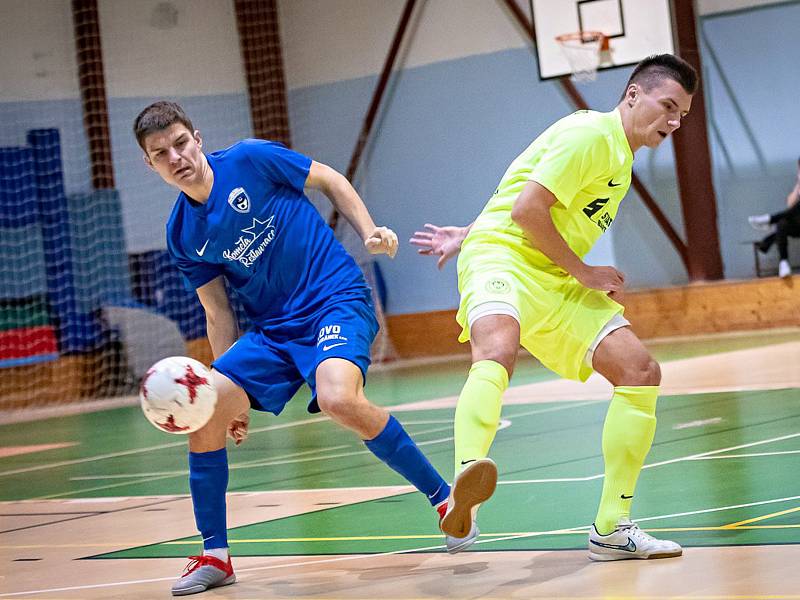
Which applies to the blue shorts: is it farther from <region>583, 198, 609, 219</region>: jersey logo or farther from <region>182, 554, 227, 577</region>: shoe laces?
<region>583, 198, 609, 219</region>: jersey logo

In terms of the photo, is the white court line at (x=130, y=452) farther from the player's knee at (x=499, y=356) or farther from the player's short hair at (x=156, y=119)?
the player's knee at (x=499, y=356)

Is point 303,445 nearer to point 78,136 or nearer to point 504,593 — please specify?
point 504,593

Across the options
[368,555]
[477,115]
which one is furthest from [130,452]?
[477,115]

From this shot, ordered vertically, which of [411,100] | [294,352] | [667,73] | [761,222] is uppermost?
[411,100]

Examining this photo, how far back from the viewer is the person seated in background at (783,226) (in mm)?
15156

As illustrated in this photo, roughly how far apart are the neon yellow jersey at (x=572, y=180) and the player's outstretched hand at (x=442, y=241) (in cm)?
11

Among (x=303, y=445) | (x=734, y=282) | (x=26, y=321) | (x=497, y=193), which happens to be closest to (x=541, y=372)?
(x=734, y=282)

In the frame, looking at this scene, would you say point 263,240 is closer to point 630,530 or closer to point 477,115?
point 630,530

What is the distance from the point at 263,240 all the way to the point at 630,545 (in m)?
1.57

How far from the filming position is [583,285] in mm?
4230

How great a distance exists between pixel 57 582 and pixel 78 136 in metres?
12.7

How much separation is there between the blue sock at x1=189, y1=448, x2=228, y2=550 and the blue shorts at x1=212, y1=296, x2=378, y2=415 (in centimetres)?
23

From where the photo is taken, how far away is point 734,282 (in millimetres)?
15445

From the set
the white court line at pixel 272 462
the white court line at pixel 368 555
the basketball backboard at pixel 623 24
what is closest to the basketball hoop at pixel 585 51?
the basketball backboard at pixel 623 24
